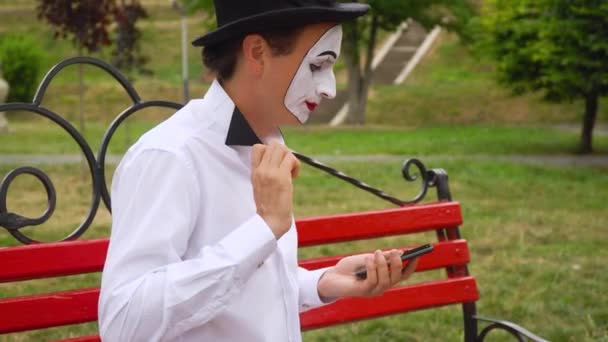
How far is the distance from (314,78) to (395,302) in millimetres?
1489

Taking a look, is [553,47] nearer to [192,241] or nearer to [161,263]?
[192,241]

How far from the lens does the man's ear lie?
1907 millimetres

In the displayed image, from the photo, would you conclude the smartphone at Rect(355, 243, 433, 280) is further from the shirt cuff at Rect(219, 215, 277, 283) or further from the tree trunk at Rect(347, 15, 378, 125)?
the tree trunk at Rect(347, 15, 378, 125)

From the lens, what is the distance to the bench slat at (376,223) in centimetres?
312

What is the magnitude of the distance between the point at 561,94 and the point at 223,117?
14932mm

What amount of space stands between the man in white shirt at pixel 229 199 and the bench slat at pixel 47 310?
0.80m

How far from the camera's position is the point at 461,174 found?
12367 mm

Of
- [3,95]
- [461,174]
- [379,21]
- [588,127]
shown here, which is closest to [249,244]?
[461,174]

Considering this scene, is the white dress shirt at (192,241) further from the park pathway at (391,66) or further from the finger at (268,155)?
the park pathway at (391,66)

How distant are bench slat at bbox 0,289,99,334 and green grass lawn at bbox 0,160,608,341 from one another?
6.88 ft

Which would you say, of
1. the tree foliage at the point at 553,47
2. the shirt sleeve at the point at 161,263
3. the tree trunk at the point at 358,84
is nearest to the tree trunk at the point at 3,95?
the tree trunk at the point at 358,84

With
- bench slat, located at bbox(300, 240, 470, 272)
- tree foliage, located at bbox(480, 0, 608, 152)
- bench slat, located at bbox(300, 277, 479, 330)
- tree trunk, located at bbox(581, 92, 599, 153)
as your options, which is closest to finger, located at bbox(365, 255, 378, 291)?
bench slat, located at bbox(300, 277, 479, 330)

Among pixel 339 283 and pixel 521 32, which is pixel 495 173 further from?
pixel 339 283

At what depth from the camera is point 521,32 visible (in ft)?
53.5
